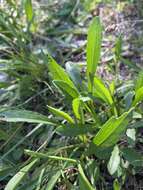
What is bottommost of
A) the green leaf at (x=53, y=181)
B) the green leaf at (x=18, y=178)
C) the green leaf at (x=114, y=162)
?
the green leaf at (x=53, y=181)

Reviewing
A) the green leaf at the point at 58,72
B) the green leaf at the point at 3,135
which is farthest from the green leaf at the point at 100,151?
the green leaf at the point at 3,135

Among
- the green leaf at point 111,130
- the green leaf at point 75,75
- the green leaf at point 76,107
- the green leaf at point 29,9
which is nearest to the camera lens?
the green leaf at point 111,130

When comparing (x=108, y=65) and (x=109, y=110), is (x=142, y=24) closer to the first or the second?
(x=108, y=65)

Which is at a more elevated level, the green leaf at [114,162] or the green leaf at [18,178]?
the green leaf at [18,178]

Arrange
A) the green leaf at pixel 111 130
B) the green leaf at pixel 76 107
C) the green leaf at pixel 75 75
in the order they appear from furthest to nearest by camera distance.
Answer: the green leaf at pixel 75 75, the green leaf at pixel 76 107, the green leaf at pixel 111 130

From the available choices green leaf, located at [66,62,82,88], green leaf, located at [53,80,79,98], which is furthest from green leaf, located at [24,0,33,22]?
green leaf, located at [53,80,79,98]

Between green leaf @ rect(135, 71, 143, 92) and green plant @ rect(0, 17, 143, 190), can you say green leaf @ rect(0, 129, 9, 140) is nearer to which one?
green plant @ rect(0, 17, 143, 190)

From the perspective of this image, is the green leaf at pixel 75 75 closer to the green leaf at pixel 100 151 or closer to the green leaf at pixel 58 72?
the green leaf at pixel 58 72

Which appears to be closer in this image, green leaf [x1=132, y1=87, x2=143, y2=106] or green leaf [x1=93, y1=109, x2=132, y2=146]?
green leaf [x1=93, y1=109, x2=132, y2=146]

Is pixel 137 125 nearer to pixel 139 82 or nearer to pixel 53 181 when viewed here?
pixel 139 82
